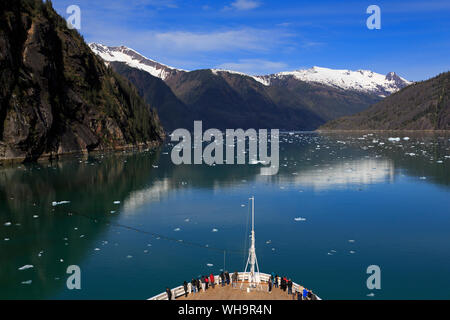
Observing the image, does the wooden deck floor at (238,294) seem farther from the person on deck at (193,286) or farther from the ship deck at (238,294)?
the person on deck at (193,286)

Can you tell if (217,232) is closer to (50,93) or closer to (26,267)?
(26,267)

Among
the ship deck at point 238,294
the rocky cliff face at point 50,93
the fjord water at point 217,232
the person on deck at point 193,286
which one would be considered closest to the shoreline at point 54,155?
the rocky cliff face at point 50,93

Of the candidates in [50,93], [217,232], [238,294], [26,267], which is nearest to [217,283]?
[238,294]

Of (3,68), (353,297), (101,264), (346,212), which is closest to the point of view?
(353,297)

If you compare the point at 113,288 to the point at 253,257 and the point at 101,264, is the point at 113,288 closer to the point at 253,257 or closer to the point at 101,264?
the point at 101,264

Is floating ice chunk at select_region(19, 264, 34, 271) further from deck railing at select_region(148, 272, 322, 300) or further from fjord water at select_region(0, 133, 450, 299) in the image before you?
deck railing at select_region(148, 272, 322, 300)

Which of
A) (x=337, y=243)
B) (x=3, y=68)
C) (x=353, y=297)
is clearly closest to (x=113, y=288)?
(x=353, y=297)
